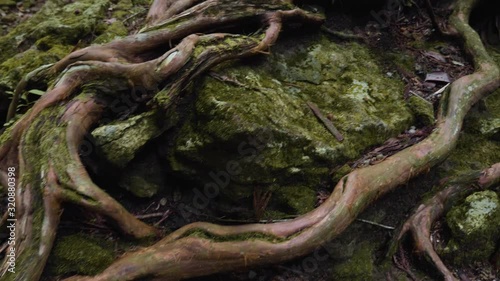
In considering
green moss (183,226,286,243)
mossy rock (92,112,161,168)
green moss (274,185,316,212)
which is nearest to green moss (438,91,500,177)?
green moss (274,185,316,212)

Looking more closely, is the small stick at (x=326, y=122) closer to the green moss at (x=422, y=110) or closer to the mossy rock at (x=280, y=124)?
the mossy rock at (x=280, y=124)

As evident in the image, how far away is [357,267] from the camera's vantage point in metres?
3.26

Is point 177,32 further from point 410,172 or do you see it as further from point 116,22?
point 410,172

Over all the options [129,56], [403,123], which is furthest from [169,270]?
[403,123]

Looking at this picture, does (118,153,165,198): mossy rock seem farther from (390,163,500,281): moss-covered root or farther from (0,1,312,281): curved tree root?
(390,163,500,281): moss-covered root

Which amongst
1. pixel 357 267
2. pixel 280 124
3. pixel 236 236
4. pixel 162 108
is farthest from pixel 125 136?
pixel 357 267

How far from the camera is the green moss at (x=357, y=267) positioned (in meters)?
3.22

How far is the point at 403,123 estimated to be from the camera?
3.88 meters

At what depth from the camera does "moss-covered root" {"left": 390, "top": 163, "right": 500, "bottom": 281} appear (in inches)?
131

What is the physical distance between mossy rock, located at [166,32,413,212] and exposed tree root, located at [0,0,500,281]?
0.26 m

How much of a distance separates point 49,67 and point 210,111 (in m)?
1.52

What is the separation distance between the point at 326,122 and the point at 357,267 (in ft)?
4.10

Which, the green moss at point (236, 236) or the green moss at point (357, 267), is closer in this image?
the green moss at point (236, 236)

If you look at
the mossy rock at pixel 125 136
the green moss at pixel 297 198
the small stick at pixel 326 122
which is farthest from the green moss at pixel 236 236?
the small stick at pixel 326 122
